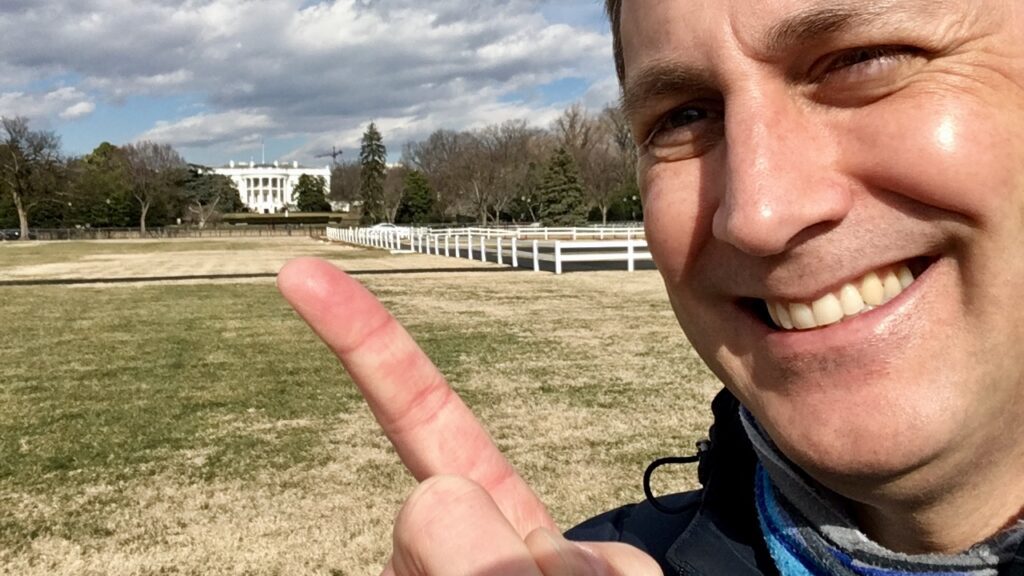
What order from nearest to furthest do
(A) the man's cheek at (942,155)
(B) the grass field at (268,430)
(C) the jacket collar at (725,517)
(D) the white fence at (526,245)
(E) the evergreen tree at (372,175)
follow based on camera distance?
(A) the man's cheek at (942,155)
(C) the jacket collar at (725,517)
(B) the grass field at (268,430)
(D) the white fence at (526,245)
(E) the evergreen tree at (372,175)

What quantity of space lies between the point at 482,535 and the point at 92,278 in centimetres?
2463

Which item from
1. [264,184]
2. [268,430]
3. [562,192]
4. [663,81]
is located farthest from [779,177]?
[264,184]

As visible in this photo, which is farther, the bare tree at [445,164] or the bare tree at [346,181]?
the bare tree at [346,181]

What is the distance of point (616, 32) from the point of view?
1.48 metres

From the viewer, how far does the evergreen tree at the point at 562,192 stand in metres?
66.5

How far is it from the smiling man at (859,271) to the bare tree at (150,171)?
88.7m

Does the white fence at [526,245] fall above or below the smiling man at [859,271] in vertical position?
below

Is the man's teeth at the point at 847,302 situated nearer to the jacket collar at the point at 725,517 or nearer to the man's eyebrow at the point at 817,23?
the man's eyebrow at the point at 817,23

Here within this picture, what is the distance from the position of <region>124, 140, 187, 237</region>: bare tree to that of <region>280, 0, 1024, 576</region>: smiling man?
291 ft

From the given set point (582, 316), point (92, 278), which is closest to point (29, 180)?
point (92, 278)

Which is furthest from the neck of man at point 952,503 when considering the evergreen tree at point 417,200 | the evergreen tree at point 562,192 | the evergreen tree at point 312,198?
the evergreen tree at point 312,198

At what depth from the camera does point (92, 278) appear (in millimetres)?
22438

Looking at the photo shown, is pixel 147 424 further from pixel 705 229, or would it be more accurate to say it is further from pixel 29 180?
pixel 29 180

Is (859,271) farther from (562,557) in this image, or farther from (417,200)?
(417,200)
